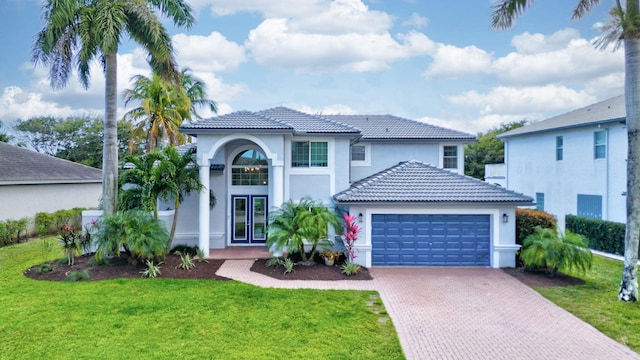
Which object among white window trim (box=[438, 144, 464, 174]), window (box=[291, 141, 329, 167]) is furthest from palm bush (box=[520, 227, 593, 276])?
window (box=[291, 141, 329, 167])

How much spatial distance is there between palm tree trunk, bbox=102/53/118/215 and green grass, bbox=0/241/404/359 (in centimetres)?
361

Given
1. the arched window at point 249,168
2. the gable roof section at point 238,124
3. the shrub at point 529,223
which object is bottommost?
the shrub at point 529,223

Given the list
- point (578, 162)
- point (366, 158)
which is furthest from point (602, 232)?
point (366, 158)

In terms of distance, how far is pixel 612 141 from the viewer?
57.1 feet

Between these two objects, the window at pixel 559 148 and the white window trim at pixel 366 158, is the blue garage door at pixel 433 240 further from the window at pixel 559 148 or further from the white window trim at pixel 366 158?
the window at pixel 559 148

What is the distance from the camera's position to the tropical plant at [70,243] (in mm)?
12855

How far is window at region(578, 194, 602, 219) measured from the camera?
59.8ft

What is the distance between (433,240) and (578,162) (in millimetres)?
12273

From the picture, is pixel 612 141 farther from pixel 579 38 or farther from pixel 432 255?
pixel 432 255

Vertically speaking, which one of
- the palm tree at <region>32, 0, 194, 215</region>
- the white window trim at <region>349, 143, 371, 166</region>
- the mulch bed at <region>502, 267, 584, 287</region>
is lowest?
the mulch bed at <region>502, 267, 584, 287</region>

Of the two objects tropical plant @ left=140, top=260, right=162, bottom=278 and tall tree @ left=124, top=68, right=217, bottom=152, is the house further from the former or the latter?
tall tree @ left=124, top=68, right=217, bottom=152

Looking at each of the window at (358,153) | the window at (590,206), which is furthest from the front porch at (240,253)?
the window at (590,206)

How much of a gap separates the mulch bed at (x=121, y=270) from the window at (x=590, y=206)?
18.6 metres

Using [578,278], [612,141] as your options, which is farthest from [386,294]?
[612,141]
